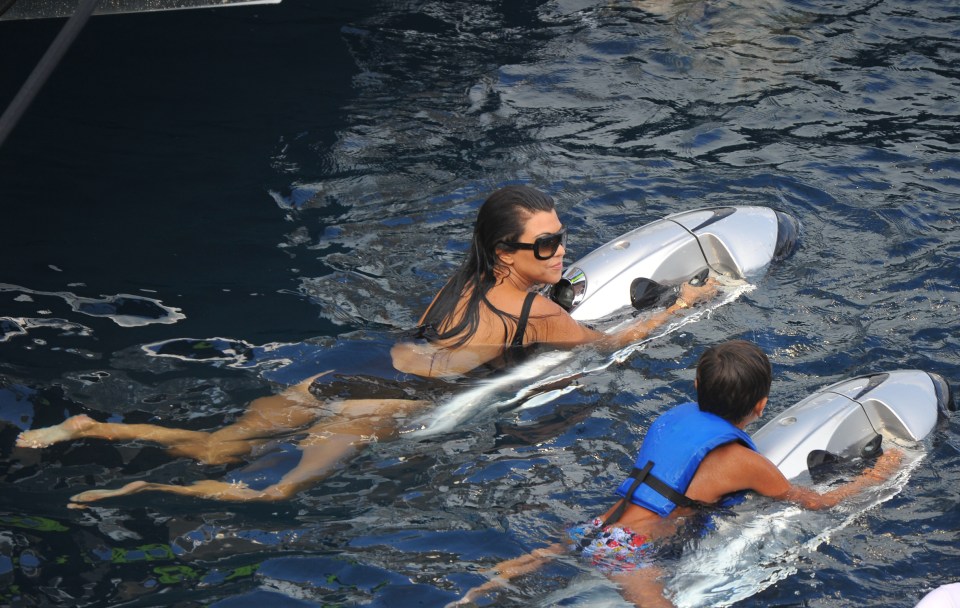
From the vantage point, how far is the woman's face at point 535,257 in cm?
470

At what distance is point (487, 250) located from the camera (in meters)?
4.77

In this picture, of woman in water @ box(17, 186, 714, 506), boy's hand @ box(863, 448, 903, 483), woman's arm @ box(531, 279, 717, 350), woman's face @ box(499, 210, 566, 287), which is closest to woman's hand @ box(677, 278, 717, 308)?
woman's arm @ box(531, 279, 717, 350)

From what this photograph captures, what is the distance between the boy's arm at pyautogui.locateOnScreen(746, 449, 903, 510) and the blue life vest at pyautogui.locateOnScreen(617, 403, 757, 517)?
0.12m

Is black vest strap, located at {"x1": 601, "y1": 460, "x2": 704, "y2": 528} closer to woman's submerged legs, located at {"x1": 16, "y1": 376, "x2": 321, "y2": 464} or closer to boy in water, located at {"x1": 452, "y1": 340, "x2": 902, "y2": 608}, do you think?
boy in water, located at {"x1": 452, "y1": 340, "x2": 902, "y2": 608}

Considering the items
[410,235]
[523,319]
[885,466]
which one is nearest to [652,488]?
[523,319]

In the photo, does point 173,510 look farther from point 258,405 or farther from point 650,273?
point 650,273

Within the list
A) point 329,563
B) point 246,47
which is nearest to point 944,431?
point 329,563

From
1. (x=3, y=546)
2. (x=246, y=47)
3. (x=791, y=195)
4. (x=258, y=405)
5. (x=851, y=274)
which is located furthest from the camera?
(x=246, y=47)

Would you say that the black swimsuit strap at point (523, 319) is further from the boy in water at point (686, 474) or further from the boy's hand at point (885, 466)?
the boy's hand at point (885, 466)

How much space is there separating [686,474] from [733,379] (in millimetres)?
413

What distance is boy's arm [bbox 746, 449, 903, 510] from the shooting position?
151 inches

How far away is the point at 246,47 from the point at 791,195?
559cm

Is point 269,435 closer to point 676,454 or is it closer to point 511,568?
point 511,568

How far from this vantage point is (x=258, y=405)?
469cm
